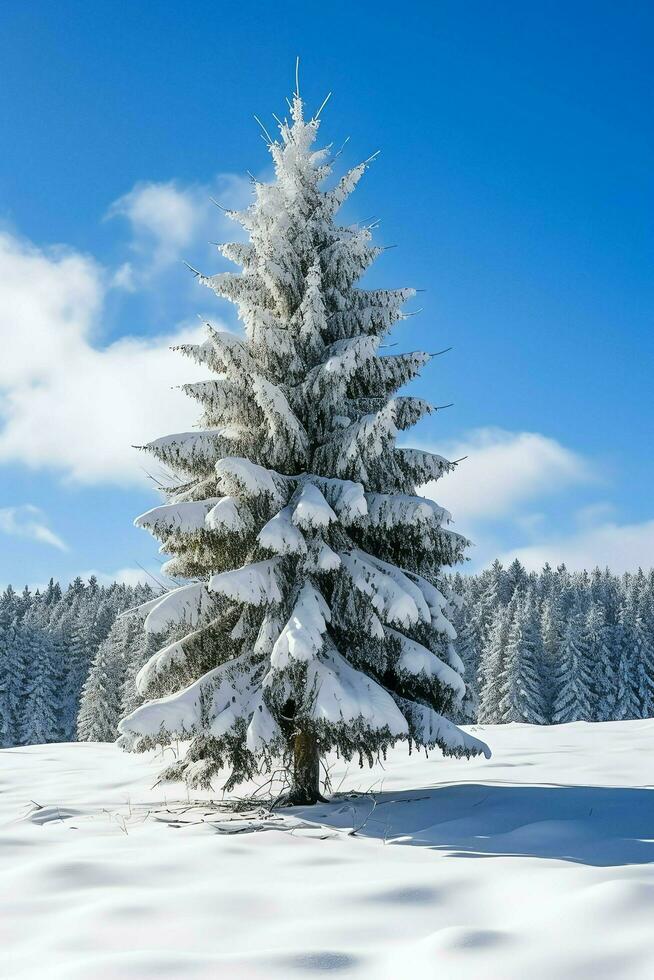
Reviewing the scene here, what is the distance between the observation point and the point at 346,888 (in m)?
4.04

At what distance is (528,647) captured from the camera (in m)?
56.1

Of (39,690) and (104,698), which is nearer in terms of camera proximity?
(104,698)

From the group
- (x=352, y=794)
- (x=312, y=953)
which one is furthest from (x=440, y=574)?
(x=312, y=953)

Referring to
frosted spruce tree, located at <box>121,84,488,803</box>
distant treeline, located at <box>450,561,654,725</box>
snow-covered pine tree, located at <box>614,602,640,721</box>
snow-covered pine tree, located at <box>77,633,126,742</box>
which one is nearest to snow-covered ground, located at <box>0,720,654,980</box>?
frosted spruce tree, located at <box>121,84,488,803</box>

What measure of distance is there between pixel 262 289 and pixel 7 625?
6925 centimetres

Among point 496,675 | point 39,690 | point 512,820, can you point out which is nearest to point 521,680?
point 496,675

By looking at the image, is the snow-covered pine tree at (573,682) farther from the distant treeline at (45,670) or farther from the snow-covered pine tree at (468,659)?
the distant treeline at (45,670)

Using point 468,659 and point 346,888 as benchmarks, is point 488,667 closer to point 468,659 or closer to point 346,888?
point 468,659

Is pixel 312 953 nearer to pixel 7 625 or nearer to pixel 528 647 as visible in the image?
pixel 528 647

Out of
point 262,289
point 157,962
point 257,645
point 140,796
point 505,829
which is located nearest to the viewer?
point 157,962

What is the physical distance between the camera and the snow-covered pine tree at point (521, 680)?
5391 cm

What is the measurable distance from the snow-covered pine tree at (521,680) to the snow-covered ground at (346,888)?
4876 centimetres

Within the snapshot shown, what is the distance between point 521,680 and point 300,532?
51.1m

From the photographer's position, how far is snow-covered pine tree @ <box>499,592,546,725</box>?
53906 millimetres
